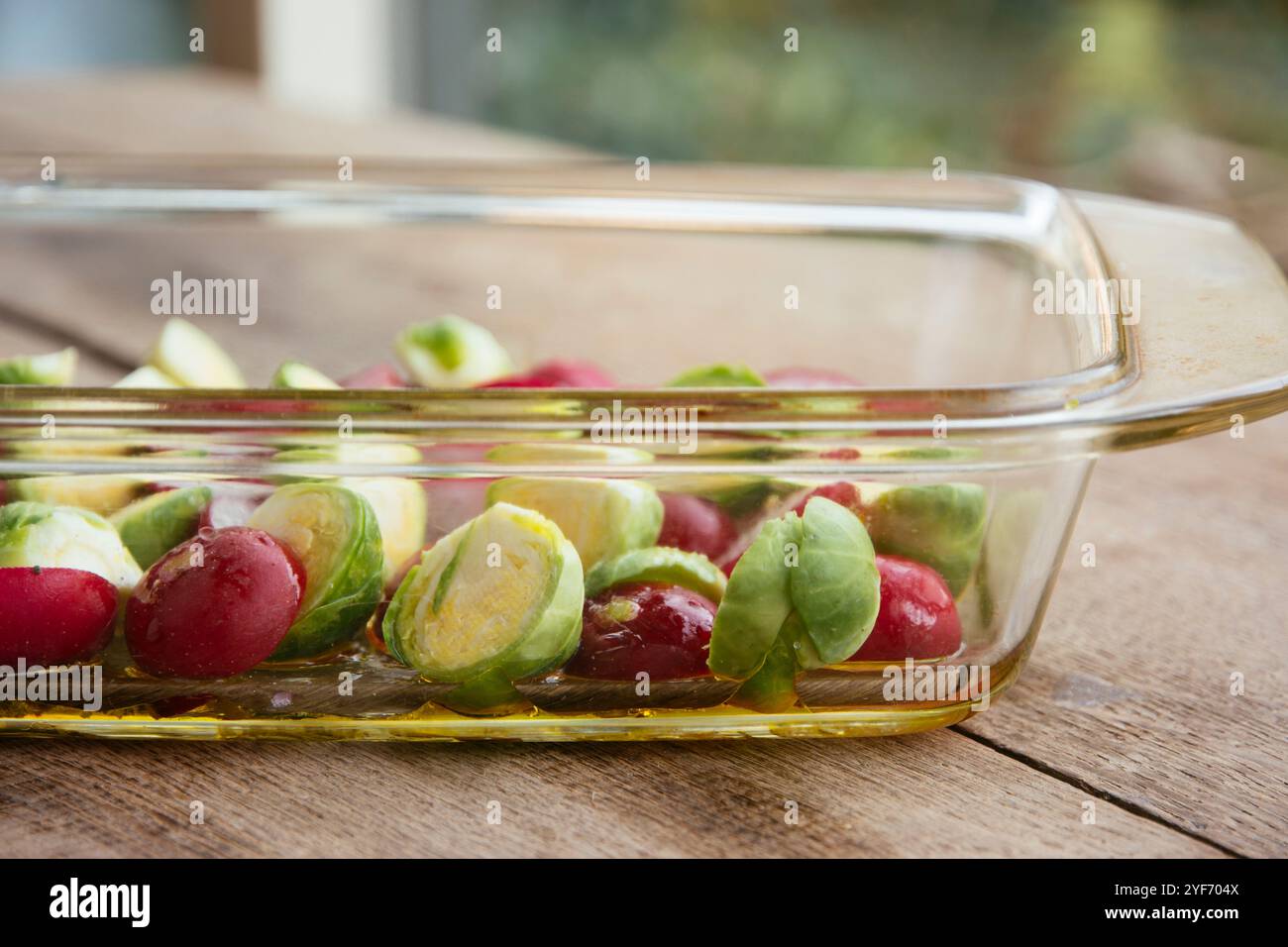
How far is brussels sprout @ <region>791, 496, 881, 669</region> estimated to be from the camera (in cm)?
44

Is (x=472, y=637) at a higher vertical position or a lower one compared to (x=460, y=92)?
lower

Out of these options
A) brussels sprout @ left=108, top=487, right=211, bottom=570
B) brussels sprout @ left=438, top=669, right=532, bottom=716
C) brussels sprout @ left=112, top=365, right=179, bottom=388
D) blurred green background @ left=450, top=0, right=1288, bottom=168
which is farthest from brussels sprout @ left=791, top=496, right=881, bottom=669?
blurred green background @ left=450, top=0, right=1288, bottom=168

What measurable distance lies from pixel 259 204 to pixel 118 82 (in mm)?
901

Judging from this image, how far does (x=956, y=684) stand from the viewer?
50 centimetres

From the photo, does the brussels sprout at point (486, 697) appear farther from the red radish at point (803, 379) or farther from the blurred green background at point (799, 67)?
the blurred green background at point (799, 67)

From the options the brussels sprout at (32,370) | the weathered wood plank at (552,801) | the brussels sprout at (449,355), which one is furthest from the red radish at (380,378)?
the weathered wood plank at (552,801)

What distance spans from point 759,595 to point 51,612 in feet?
0.80

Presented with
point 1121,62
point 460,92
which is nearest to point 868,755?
point 1121,62

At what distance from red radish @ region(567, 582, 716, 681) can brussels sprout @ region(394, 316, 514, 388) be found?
27cm

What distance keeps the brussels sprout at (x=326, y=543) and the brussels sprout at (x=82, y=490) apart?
0.15ft

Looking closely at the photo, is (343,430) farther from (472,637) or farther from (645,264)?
(645,264)

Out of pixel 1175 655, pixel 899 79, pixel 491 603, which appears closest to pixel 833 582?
pixel 491 603

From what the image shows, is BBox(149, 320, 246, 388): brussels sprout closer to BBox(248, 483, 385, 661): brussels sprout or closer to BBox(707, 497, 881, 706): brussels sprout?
BBox(248, 483, 385, 661): brussels sprout

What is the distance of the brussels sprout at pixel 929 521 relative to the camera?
1.55ft
